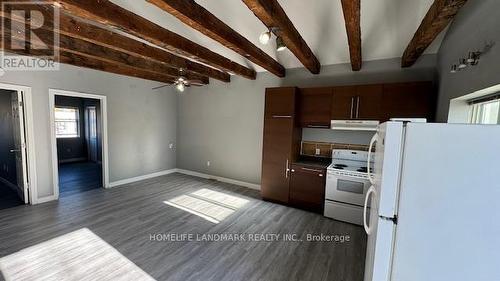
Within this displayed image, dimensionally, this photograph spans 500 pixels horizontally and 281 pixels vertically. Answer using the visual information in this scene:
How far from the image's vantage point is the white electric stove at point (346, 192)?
3402 mm

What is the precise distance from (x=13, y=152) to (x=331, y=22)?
21.5 ft

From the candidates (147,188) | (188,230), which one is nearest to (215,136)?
(147,188)

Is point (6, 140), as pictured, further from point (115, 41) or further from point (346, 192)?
point (346, 192)

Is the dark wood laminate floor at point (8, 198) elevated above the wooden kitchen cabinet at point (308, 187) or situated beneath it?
situated beneath

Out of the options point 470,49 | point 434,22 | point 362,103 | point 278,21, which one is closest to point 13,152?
point 278,21

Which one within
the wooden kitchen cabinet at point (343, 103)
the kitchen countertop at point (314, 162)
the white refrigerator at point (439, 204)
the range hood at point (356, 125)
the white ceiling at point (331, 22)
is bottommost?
the kitchen countertop at point (314, 162)

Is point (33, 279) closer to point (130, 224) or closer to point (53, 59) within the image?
point (130, 224)

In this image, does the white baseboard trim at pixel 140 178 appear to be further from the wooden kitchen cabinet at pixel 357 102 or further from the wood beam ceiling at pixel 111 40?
the wooden kitchen cabinet at pixel 357 102

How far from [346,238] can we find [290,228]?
31.3 inches

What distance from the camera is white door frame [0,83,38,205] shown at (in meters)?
3.67

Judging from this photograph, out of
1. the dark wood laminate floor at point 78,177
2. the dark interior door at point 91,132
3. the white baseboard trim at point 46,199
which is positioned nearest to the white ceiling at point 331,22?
the white baseboard trim at point 46,199

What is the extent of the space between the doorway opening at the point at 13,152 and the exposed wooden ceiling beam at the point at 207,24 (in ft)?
11.7

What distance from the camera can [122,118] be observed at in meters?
5.10

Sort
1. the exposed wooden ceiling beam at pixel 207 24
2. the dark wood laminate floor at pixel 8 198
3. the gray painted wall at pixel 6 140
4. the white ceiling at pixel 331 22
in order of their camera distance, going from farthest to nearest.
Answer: the gray painted wall at pixel 6 140 < the dark wood laminate floor at pixel 8 198 < the white ceiling at pixel 331 22 < the exposed wooden ceiling beam at pixel 207 24
